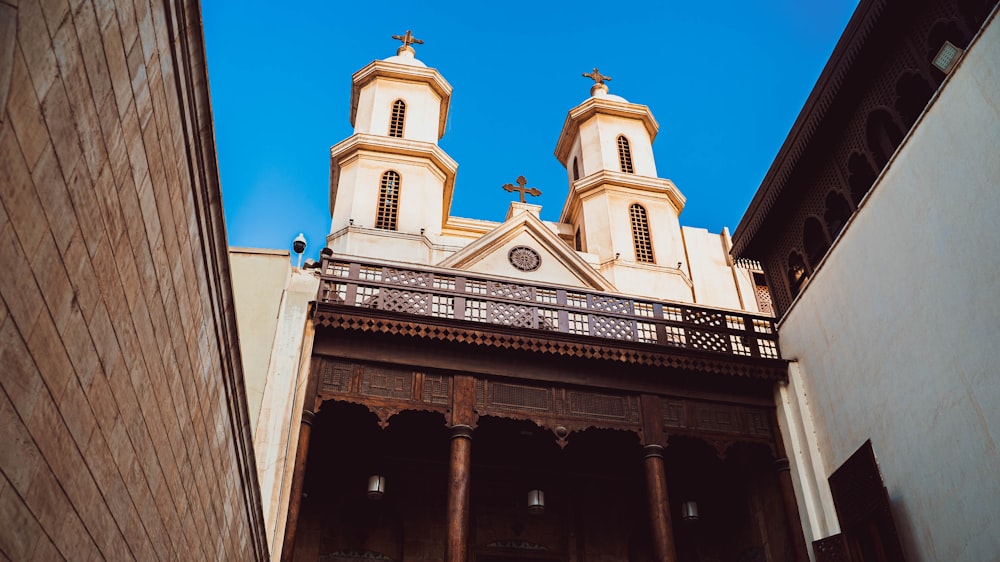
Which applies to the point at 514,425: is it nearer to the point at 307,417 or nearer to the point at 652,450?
the point at 652,450

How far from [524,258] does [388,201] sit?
12.6 ft

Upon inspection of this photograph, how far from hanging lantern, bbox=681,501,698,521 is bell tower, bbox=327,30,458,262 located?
882 centimetres

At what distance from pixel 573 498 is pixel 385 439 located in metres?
3.32

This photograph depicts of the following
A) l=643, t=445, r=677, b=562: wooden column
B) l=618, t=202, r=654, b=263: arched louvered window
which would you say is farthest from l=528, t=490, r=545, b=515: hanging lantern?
l=618, t=202, r=654, b=263: arched louvered window

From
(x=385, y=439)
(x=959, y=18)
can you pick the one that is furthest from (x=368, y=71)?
(x=959, y=18)

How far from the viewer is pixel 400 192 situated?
20.9 m

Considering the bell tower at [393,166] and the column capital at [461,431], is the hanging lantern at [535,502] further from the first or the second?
the bell tower at [393,166]

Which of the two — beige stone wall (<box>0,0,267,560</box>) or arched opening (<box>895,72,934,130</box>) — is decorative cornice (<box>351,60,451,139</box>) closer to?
arched opening (<box>895,72,934,130</box>)

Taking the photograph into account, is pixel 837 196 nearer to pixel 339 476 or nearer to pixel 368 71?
pixel 339 476

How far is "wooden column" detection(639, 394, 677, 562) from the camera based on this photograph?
429 inches

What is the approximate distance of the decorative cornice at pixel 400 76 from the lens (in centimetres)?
2338

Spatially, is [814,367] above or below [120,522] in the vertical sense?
above

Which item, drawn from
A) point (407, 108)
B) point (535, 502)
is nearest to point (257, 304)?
point (535, 502)

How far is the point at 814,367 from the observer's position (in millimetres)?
12203
